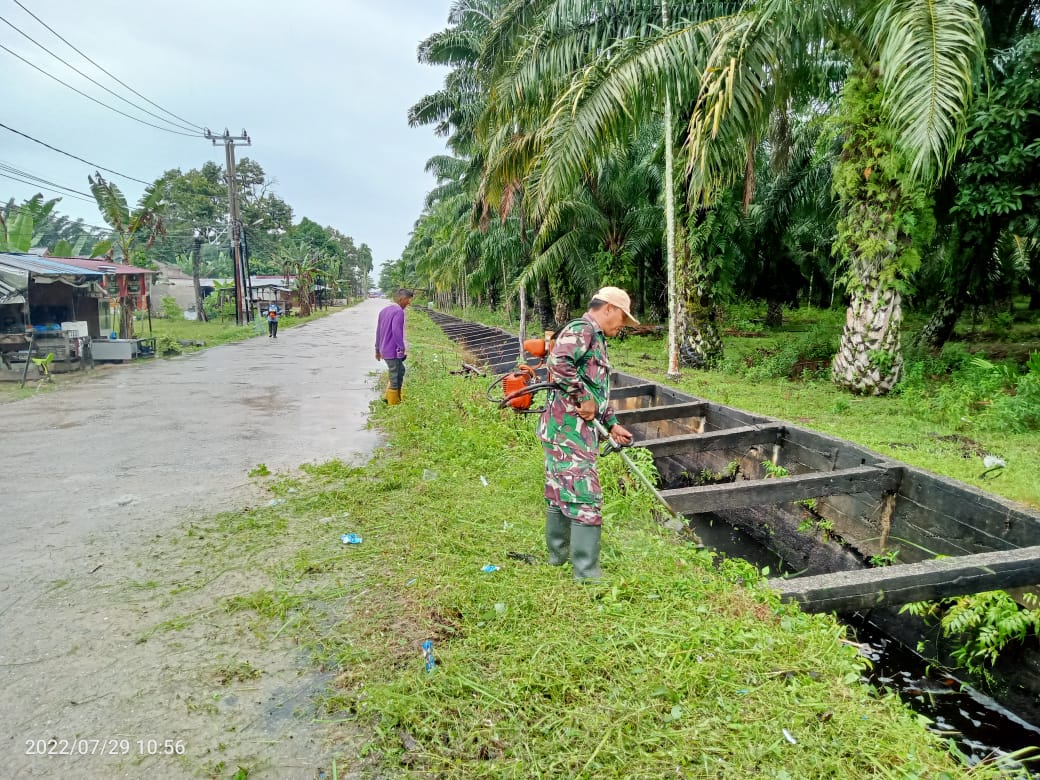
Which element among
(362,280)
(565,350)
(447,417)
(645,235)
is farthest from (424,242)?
(362,280)

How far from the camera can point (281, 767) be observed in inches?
92.3

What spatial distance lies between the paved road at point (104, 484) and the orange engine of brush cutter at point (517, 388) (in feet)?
7.66

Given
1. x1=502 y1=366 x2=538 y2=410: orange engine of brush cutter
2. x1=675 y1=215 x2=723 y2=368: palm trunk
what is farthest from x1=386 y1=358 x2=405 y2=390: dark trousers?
x1=675 y1=215 x2=723 y2=368: palm trunk

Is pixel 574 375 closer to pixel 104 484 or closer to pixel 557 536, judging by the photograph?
pixel 557 536

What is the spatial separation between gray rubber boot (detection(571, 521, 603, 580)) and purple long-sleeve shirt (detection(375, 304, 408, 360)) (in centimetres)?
608

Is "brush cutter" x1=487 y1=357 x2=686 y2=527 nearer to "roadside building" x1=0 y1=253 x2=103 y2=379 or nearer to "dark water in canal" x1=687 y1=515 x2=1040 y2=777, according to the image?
"dark water in canal" x1=687 y1=515 x2=1040 y2=777

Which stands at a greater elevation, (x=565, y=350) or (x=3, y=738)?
(x=565, y=350)

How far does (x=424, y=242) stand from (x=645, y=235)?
39536 mm

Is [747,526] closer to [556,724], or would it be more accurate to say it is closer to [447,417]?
[447,417]

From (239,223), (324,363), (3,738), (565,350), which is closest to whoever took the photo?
(3,738)

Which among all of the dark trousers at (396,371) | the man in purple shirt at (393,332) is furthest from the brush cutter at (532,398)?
the dark trousers at (396,371)

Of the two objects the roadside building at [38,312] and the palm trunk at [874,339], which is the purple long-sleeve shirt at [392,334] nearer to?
the palm trunk at [874,339]

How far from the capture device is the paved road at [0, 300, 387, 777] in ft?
9.27

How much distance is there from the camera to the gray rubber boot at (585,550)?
3516 mm
